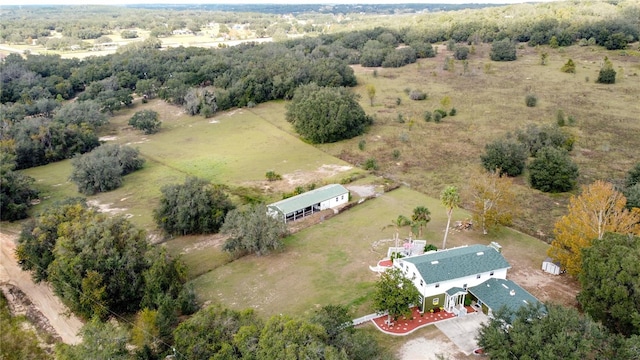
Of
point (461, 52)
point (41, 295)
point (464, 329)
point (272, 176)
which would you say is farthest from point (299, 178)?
point (461, 52)

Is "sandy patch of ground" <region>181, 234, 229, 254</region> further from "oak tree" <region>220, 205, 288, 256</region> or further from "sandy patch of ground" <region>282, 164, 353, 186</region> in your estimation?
"sandy patch of ground" <region>282, 164, 353, 186</region>

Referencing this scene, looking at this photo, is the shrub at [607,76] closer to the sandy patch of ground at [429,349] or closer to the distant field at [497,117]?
the distant field at [497,117]

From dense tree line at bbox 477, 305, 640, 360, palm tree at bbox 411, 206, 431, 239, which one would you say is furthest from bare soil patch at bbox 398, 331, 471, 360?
palm tree at bbox 411, 206, 431, 239

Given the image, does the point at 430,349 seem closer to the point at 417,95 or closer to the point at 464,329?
the point at 464,329

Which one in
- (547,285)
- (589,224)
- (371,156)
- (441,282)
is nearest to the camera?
(441,282)

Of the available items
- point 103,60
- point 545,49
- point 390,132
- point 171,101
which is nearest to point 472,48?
point 545,49

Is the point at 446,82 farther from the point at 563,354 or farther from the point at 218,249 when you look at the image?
the point at 563,354
